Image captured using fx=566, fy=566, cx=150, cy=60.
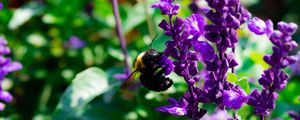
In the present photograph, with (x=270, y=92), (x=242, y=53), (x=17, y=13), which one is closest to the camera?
(x=270, y=92)

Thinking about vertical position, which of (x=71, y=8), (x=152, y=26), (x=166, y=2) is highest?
(x=71, y=8)

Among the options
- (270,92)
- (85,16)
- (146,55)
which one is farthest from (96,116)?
(270,92)

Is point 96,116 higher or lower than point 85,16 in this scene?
lower

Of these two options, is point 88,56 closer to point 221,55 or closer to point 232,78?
point 232,78

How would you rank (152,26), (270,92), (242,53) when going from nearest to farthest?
(270,92)
(242,53)
(152,26)

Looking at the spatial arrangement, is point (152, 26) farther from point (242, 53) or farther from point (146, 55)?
point (146, 55)

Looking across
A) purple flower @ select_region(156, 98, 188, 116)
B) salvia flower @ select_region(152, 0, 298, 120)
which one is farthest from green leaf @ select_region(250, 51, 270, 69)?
purple flower @ select_region(156, 98, 188, 116)

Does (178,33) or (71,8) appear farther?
(71,8)

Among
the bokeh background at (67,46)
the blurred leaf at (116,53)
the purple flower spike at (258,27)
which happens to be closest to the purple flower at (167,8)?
the purple flower spike at (258,27)

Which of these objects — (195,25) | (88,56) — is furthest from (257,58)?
(88,56)
